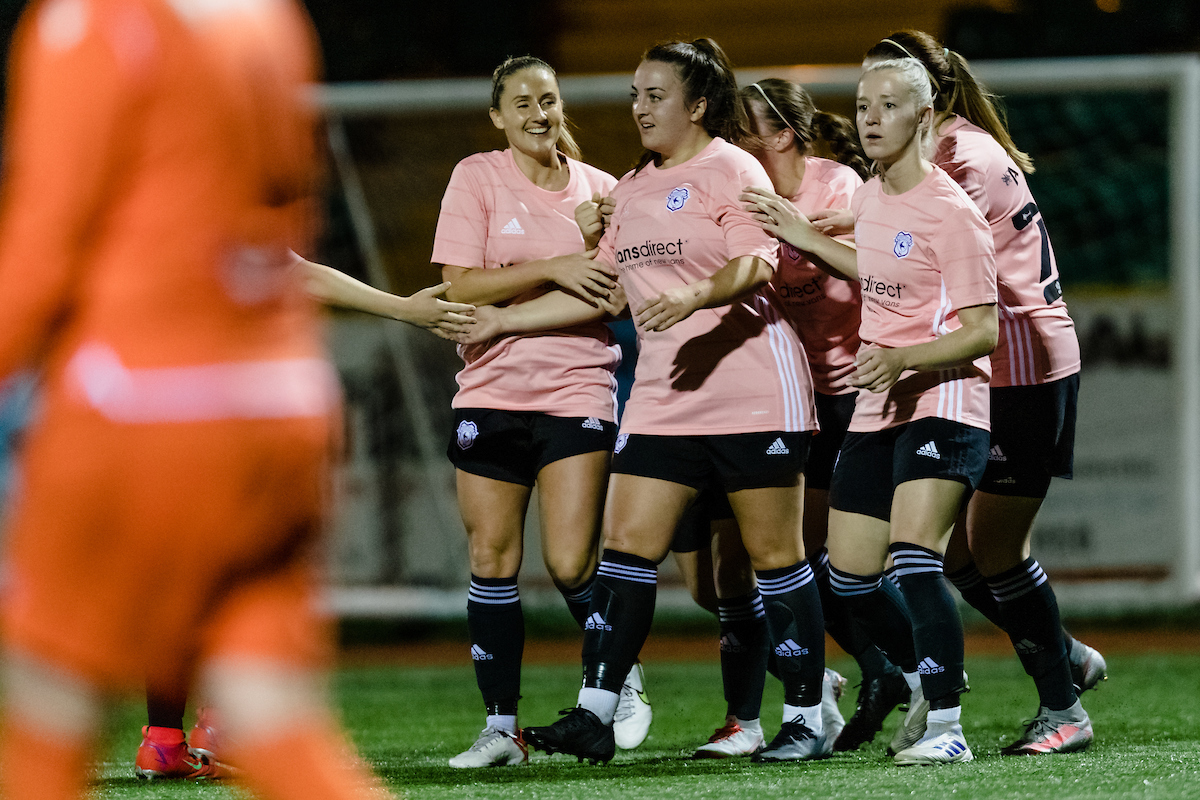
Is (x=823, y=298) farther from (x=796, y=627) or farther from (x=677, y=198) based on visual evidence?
(x=796, y=627)

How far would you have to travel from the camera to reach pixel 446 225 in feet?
13.7

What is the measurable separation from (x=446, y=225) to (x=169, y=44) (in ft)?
8.90

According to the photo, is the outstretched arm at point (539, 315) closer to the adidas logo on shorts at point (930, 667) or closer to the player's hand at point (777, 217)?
the player's hand at point (777, 217)

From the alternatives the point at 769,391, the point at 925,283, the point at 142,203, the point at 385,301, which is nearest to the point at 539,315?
the point at 385,301

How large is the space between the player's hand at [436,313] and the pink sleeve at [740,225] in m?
0.75

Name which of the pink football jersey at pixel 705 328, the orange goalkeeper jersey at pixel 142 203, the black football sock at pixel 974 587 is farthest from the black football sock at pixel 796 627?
the orange goalkeeper jersey at pixel 142 203

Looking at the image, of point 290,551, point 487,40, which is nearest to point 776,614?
point 290,551

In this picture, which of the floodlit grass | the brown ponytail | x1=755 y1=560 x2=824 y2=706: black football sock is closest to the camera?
the floodlit grass

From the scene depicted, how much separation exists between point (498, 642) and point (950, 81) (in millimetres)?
2016

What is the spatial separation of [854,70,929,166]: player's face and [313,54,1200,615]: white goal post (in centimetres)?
243

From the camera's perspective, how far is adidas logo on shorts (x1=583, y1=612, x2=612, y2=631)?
3.73m

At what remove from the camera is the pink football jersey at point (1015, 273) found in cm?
395

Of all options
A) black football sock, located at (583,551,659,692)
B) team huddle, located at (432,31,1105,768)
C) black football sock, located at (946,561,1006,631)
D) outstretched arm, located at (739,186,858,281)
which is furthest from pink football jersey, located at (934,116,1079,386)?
black football sock, located at (583,551,659,692)

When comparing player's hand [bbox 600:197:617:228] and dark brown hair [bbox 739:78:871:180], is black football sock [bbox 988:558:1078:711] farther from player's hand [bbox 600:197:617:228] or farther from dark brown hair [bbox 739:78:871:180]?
player's hand [bbox 600:197:617:228]
